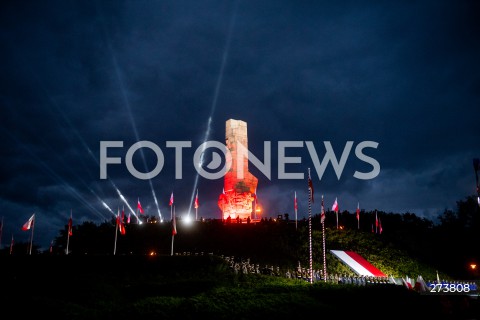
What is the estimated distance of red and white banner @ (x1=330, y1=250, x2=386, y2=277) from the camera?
33.3m

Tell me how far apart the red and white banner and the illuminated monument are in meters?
15.1

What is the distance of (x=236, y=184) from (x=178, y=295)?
97.8 feet

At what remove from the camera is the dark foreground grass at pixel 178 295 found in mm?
15219

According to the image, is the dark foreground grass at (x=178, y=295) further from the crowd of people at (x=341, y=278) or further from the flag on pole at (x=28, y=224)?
the flag on pole at (x=28, y=224)

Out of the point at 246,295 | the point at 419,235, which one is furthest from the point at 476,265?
the point at 246,295

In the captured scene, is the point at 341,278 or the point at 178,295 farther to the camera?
the point at 341,278

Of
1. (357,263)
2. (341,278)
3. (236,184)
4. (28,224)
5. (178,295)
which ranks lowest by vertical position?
(178,295)

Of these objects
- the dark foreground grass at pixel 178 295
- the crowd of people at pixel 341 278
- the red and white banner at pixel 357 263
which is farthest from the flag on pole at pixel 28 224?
the red and white banner at pixel 357 263

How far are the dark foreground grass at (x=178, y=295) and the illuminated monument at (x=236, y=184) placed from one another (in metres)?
22.0

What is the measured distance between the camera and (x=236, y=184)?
49219 millimetres

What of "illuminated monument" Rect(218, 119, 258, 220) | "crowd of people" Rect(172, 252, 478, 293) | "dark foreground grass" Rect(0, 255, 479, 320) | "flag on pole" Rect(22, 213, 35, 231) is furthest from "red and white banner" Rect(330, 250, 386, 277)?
"flag on pole" Rect(22, 213, 35, 231)

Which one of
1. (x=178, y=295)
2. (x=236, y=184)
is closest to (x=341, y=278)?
(x=178, y=295)

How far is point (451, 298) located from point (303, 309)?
11.1 m

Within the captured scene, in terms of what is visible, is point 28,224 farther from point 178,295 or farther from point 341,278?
point 341,278
